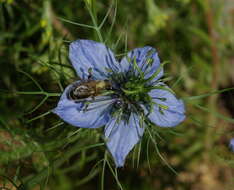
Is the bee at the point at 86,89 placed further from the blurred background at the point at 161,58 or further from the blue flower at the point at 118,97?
the blurred background at the point at 161,58

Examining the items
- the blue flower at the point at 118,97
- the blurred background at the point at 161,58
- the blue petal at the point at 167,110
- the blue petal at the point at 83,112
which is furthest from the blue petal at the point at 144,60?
the blurred background at the point at 161,58

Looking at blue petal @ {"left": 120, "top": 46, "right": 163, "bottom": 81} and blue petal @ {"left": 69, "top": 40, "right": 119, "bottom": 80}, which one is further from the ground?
blue petal @ {"left": 69, "top": 40, "right": 119, "bottom": 80}

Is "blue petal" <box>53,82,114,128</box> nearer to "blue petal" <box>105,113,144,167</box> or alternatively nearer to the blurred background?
"blue petal" <box>105,113,144,167</box>

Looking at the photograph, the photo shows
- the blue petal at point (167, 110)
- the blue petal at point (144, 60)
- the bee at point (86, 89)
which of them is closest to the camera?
the bee at point (86, 89)

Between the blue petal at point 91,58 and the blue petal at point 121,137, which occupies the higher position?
the blue petal at point 91,58

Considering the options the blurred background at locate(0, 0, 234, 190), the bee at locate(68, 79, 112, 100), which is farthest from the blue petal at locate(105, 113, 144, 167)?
the blurred background at locate(0, 0, 234, 190)

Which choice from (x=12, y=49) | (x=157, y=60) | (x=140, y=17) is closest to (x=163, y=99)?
(x=157, y=60)
